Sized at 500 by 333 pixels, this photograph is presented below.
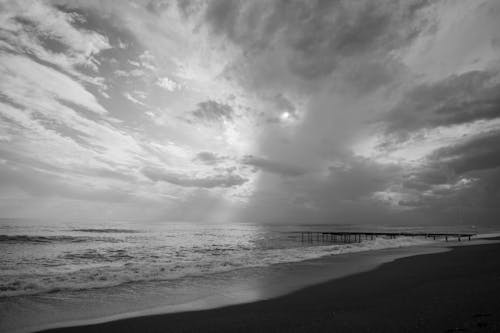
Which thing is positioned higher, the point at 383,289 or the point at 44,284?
the point at 383,289

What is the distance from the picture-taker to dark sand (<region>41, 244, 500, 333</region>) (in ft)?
25.4

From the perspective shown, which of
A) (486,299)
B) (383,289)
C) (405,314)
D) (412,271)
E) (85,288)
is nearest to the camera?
(405,314)

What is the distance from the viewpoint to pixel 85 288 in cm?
1394

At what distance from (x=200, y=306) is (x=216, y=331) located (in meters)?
3.17

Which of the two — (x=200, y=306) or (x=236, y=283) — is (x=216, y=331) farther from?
(x=236, y=283)

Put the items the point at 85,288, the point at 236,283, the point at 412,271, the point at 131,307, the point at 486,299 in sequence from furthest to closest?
the point at 412,271
the point at 236,283
the point at 85,288
the point at 131,307
the point at 486,299

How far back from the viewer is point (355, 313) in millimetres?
9164

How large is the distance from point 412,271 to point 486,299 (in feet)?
29.0

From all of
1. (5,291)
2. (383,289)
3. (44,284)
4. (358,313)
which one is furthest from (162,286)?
(383,289)

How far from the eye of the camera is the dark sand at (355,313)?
7754 mm

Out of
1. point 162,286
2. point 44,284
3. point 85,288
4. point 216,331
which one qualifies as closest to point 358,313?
point 216,331

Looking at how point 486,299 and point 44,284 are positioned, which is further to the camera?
point 44,284

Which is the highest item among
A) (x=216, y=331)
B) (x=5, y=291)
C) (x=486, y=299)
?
(x=486, y=299)

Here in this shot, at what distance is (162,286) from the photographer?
14.6m
